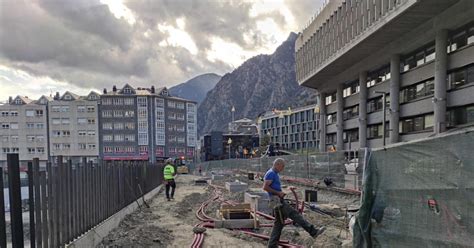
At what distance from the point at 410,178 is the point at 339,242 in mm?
3273

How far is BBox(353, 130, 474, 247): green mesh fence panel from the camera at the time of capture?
3.55 meters

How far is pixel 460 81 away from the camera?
94.3 feet

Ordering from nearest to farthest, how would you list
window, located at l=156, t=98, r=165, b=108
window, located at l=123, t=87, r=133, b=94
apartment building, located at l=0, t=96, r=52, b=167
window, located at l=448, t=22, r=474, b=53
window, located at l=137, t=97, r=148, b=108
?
window, located at l=448, t=22, r=474, b=53, apartment building, located at l=0, t=96, r=52, b=167, window, located at l=137, t=97, r=148, b=108, window, located at l=123, t=87, r=133, b=94, window, located at l=156, t=98, r=165, b=108

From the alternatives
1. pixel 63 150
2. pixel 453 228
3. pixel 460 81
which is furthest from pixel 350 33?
pixel 63 150

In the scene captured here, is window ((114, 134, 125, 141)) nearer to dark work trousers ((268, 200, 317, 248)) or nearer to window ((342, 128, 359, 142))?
window ((342, 128, 359, 142))

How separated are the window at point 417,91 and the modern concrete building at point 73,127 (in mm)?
69218

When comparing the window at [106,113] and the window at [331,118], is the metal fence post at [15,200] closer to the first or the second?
the window at [331,118]

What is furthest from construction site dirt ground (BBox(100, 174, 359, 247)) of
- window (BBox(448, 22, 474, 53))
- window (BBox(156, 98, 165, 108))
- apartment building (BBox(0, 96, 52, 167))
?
apartment building (BBox(0, 96, 52, 167))

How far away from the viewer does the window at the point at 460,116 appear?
27.9 m

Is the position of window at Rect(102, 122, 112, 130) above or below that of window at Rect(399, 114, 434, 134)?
above

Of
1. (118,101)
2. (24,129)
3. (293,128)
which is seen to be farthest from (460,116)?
(24,129)

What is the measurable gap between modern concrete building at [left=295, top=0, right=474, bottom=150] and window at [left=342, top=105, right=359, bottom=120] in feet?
0.47

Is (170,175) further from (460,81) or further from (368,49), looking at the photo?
(368,49)

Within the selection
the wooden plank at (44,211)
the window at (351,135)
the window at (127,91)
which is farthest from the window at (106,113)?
the wooden plank at (44,211)
